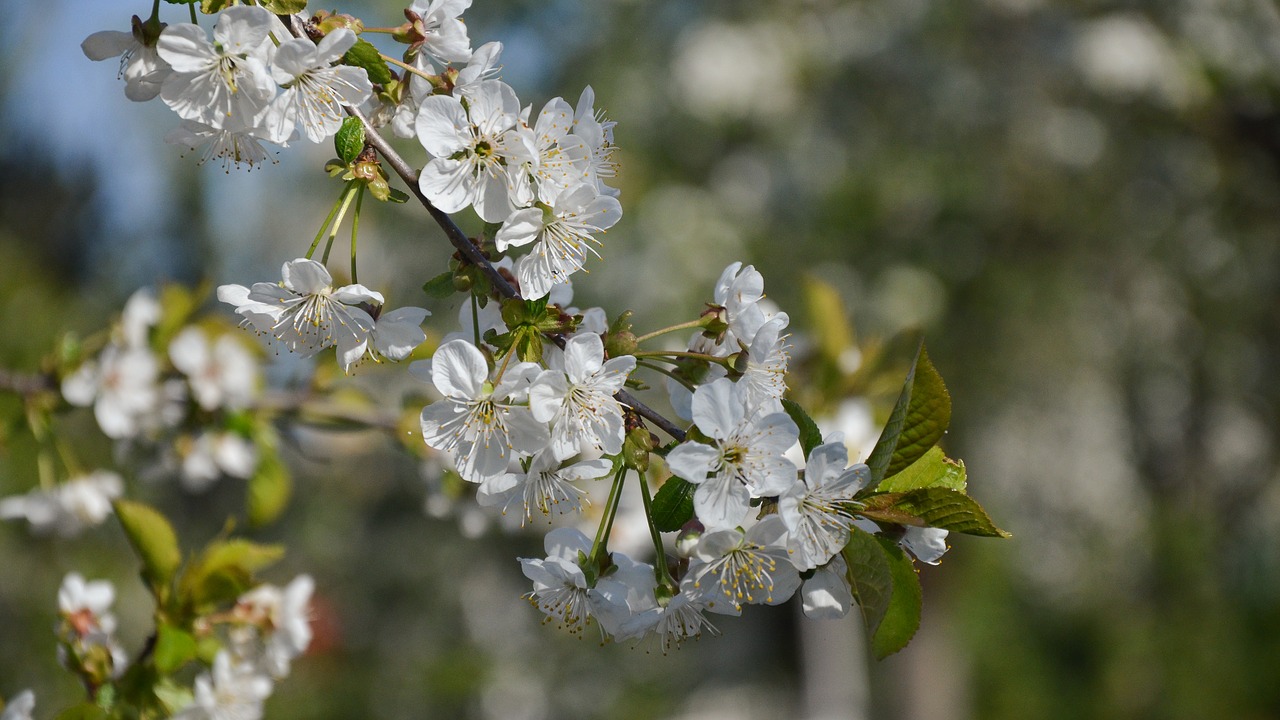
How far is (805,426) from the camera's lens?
629 millimetres

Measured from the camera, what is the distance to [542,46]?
14.6 feet

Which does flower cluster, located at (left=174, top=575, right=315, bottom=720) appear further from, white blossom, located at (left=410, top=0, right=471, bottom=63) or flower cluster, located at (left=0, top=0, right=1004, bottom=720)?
white blossom, located at (left=410, top=0, right=471, bottom=63)

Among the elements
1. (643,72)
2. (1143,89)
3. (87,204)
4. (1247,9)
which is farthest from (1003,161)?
(87,204)

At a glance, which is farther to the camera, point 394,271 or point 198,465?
point 394,271

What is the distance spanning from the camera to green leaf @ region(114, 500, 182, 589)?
35.0 inches

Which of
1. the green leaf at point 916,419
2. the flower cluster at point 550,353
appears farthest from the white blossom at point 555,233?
the green leaf at point 916,419

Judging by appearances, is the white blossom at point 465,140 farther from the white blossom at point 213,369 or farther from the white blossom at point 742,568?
the white blossom at point 213,369

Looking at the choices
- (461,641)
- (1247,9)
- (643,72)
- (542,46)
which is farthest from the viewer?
(461,641)

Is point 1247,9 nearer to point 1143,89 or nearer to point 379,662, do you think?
point 1143,89

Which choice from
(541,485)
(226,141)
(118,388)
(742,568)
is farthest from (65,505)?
(742,568)

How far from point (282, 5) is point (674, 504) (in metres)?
0.41

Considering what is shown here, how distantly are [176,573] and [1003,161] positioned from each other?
3.69 m

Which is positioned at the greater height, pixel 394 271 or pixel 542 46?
pixel 542 46

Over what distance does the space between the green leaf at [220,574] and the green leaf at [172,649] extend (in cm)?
4
